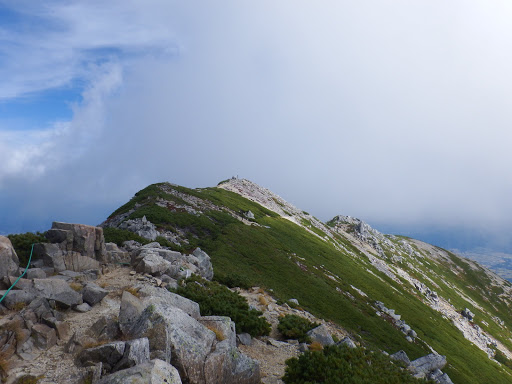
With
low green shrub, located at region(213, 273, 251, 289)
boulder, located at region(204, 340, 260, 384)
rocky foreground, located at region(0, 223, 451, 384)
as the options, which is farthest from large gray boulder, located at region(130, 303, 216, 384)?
low green shrub, located at region(213, 273, 251, 289)

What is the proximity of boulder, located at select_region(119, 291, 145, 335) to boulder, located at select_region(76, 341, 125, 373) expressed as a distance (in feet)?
5.62

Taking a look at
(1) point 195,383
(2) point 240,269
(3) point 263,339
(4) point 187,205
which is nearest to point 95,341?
(1) point 195,383

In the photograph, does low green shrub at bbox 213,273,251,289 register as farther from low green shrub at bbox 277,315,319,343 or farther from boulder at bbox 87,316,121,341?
boulder at bbox 87,316,121,341

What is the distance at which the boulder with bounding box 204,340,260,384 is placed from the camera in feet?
40.5

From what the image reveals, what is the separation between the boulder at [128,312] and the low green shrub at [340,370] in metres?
7.54

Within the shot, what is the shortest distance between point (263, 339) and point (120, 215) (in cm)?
4107

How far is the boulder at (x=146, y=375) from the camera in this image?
9312mm

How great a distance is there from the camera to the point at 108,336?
12.6 meters

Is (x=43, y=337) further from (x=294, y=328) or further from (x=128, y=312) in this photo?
(x=294, y=328)

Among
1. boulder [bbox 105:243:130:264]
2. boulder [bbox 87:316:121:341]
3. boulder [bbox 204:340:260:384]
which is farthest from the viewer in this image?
boulder [bbox 105:243:130:264]

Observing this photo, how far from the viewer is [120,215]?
53.5 metres

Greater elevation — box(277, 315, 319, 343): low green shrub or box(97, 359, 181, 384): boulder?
box(97, 359, 181, 384): boulder

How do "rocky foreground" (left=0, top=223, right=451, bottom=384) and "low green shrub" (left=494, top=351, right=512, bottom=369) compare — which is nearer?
"rocky foreground" (left=0, top=223, right=451, bottom=384)

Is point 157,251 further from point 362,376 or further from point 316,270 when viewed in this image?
point 316,270
